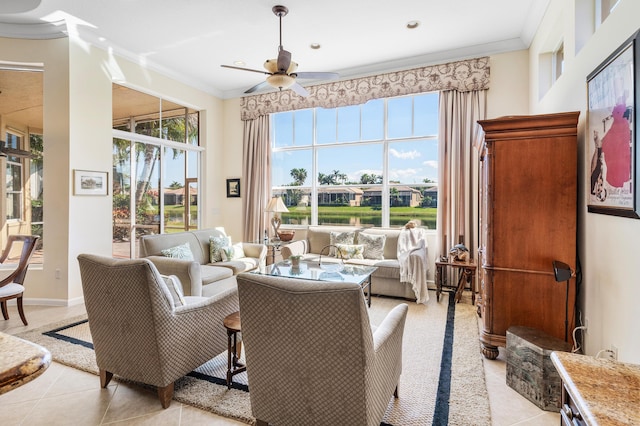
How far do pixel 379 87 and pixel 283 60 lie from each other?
2243mm

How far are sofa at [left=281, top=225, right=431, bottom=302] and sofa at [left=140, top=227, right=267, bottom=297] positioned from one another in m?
0.58

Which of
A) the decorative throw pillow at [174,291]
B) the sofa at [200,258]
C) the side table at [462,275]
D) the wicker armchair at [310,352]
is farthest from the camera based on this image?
the side table at [462,275]

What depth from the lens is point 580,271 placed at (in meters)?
2.40

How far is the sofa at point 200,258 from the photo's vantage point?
11.3ft

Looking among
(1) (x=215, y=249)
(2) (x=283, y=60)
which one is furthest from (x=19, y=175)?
(2) (x=283, y=60)

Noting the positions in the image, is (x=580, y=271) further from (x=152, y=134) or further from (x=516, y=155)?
(x=152, y=134)

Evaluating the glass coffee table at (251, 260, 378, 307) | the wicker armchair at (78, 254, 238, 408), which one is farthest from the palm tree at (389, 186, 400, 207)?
the wicker armchair at (78, 254, 238, 408)

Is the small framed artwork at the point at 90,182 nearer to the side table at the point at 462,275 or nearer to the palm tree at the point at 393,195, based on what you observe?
the palm tree at the point at 393,195

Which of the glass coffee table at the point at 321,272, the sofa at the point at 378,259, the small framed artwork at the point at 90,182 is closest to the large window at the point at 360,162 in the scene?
the sofa at the point at 378,259

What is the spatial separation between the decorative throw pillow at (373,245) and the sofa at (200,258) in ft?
4.78

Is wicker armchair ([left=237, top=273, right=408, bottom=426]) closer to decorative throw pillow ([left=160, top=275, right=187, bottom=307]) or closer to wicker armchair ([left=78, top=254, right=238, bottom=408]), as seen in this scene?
wicker armchair ([left=78, top=254, right=238, bottom=408])

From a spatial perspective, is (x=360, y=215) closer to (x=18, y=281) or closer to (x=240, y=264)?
(x=240, y=264)

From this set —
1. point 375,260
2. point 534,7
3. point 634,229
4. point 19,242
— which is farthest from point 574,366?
point 19,242

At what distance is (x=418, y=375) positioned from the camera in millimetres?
2414
